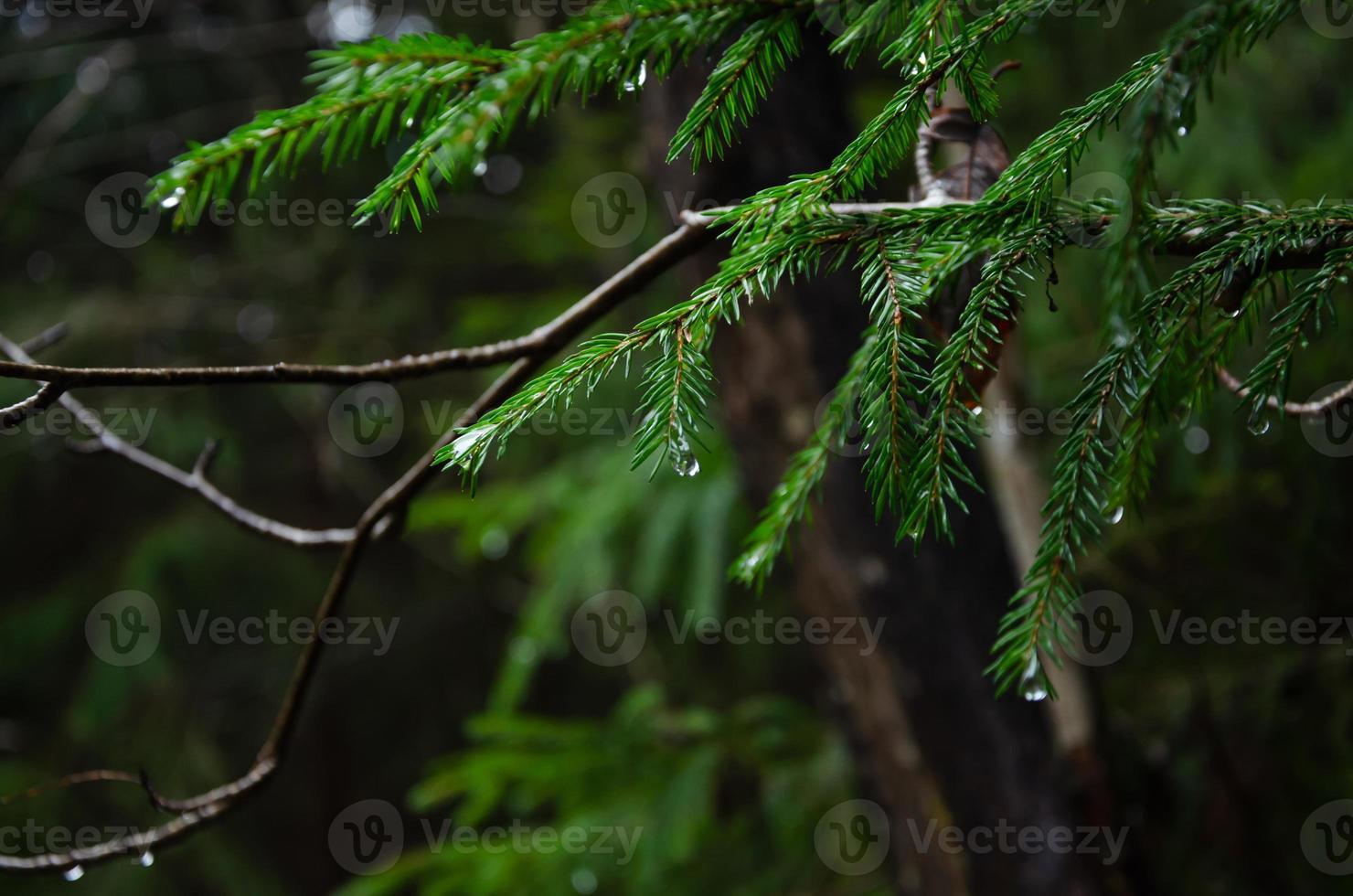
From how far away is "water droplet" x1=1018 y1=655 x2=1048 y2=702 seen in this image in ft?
1.89

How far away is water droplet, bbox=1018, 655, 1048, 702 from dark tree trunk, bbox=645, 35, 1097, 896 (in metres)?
0.77

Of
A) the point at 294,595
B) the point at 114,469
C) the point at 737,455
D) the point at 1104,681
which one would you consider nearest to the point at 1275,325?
the point at 737,455

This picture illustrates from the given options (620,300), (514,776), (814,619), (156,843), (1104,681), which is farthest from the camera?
(514,776)

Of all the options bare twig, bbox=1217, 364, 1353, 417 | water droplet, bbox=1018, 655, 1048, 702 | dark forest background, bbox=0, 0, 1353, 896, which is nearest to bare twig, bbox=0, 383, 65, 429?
dark forest background, bbox=0, 0, 1353, 896

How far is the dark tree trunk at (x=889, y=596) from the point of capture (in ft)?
4.59

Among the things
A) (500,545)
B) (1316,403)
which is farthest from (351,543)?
(500,545)

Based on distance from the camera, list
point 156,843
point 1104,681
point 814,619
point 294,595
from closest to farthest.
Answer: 1. point 156,843
2. point 814,619
3. point 1104,681
4. point 294,595

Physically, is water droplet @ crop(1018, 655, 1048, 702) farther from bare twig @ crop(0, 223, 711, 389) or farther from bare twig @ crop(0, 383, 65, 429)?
bare twig @ crop(0, 383, 65, 429)

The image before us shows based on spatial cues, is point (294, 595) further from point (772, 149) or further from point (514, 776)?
point (772, 149)

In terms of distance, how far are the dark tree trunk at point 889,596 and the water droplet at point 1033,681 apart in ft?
2.52

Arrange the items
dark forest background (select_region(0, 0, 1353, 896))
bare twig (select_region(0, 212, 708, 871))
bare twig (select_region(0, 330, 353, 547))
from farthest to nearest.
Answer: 1. dark forest background (select_region(0, 0, 1353, 896))
2. bare twig (select_region(0, 330, 353, 547))
3. bare twig (select_region(0, 212, 708, 871))

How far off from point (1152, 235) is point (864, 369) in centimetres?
21

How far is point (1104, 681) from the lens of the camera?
1.79 metres

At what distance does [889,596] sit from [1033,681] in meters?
0.82
